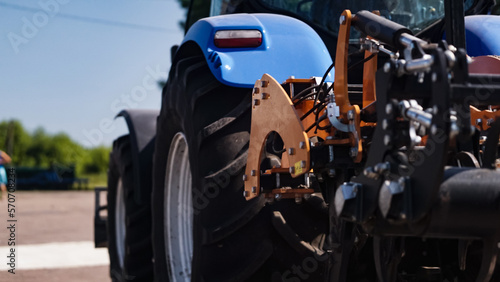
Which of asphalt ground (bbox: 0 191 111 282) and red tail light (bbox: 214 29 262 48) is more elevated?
red tail light (bbox: 214 29 262 48)

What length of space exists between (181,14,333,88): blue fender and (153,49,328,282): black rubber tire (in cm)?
10

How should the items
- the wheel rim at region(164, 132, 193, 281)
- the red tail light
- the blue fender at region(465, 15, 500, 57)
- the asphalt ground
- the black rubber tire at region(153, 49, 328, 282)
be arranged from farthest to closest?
the asphalt ground → the wheel rim at region(164, 132, 193, 281) → the blue fender at region(465, 15, 500, 57) → the red tail light → the black rubber tire at region(153, 49, 328, 282)

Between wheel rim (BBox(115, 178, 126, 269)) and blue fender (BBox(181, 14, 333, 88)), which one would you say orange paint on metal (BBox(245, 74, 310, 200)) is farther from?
wheel rim (BBox(115, 178, 126, 269))

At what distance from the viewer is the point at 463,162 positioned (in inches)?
89.8

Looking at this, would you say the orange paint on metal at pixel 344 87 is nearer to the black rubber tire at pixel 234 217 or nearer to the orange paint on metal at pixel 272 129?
the orange paint on metal at pixel 272 129

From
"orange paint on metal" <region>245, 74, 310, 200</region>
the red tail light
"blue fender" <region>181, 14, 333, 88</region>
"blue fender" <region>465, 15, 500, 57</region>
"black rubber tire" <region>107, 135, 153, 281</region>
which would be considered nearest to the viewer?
"orange paint on metal" <region>245, 74, 310, 200</region>

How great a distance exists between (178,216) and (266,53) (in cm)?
123

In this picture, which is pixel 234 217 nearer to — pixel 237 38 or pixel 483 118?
pixel 237 38

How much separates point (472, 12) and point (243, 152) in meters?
1.88

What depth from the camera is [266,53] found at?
10.3 ft

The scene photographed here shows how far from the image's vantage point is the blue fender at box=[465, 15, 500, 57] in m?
3.36

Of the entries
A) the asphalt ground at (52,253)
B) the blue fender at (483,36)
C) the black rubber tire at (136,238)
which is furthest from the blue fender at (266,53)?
the asphalt ground at (52,253)

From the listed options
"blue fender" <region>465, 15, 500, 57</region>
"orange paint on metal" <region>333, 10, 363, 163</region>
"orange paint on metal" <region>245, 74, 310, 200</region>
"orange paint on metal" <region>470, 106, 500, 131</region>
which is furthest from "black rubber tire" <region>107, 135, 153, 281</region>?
"orange paint on metal" <region>470, 106, 500, 131</region>

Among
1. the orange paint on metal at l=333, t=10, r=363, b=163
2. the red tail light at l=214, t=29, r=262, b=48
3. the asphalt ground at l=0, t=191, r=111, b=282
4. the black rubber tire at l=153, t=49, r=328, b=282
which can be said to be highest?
the red tail light at l=214, t=29, r=262, b=48
